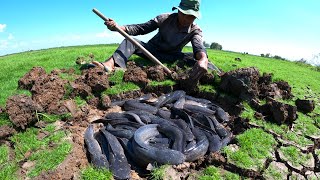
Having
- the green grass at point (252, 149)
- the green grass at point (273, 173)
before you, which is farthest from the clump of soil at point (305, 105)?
the green grass at point (273, 173)

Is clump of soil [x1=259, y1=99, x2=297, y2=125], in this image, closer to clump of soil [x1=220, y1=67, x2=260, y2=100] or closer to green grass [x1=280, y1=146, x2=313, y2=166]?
clump of soil [x1=220, y1=67, x2=260, y2=100]

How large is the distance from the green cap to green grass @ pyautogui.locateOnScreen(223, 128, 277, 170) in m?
3.52

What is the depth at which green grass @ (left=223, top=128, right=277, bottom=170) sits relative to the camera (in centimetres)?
584

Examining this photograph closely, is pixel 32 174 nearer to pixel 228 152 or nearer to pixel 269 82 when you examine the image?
pixel 228 152

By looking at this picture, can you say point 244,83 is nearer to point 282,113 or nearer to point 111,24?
point 282,113

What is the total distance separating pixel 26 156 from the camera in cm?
545

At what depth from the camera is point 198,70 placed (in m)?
7.98

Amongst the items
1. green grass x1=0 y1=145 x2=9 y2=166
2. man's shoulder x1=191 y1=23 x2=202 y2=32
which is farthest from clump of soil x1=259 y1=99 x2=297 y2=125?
green grass x1=0 y1=145 x2=9 y2=166

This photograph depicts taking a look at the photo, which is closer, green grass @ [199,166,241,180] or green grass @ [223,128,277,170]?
green grass @ [199,166,241,180]

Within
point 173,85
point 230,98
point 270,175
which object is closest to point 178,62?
point 173,85

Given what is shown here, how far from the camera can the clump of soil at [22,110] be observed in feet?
19.8

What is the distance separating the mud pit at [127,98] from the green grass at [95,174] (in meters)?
0.13

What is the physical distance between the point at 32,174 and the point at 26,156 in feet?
1.92

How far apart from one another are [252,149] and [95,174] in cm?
296
